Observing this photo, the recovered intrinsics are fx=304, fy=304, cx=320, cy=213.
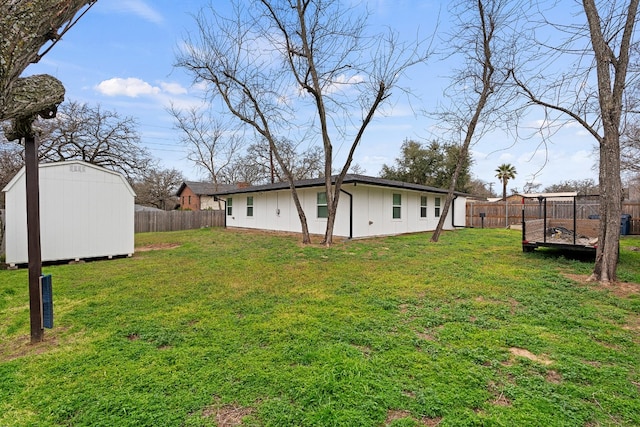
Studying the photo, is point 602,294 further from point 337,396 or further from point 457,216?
point 457,216

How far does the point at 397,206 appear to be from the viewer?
14.0 metres

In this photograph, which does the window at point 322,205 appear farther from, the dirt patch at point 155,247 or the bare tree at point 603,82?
the bare tree at point 603,82

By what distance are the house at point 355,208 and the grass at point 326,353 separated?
A: 688cm

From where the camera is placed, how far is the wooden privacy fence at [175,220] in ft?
55.0

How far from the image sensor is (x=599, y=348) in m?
2.81

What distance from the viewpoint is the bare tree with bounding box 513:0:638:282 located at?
16.9 ft

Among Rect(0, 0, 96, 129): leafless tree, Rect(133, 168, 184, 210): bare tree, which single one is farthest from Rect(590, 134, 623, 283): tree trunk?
Rect(133, 168, 184, 210): bare tree

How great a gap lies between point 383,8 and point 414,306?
27.6 ft

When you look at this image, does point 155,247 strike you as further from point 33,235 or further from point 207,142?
point 207,142

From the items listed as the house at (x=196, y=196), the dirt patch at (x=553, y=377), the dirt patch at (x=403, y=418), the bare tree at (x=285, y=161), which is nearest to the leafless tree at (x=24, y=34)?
the dirt patch at (x=403, y=418)

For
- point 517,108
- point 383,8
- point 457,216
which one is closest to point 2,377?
point 517,108

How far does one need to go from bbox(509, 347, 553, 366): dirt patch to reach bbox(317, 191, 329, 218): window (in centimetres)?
1021

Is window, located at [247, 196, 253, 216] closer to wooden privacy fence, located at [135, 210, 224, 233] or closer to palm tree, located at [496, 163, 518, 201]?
wooden privacy fence, located at [135, 210, 224, 233]

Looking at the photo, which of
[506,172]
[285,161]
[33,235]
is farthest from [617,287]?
[506,172]
